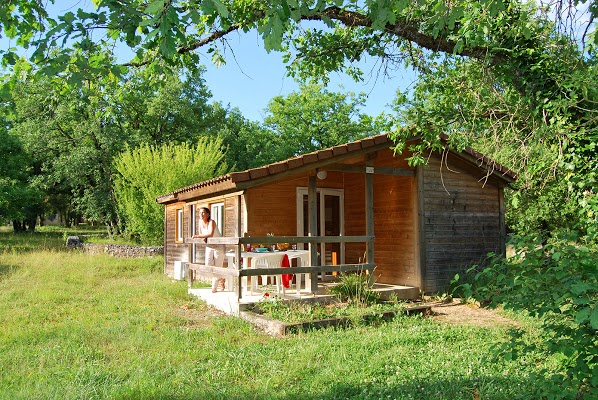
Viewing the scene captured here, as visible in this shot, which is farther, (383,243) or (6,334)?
(383,243)

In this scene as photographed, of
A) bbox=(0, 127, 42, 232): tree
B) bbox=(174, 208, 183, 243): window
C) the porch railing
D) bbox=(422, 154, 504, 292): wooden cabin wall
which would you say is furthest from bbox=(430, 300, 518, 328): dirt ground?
bbox=(0, 127, 42, 232): tree

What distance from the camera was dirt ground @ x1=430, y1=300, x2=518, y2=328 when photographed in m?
8.46

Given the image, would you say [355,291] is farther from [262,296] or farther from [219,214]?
[219,214]

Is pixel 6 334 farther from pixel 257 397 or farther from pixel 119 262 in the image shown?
pixel 119 262

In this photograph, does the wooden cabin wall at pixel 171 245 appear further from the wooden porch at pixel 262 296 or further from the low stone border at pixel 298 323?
the low stone border at pixel 298 323

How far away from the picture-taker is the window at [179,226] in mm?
15596

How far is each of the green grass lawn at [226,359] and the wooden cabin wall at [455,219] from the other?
296 cm

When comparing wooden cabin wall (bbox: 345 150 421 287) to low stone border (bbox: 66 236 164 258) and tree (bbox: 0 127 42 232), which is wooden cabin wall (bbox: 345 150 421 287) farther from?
tree (bbox: 0 127 42 232)

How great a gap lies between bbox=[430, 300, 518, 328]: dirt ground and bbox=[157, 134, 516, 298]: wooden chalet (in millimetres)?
851

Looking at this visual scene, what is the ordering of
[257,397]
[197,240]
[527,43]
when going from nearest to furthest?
[257,397] < [527,43] < [197,240]

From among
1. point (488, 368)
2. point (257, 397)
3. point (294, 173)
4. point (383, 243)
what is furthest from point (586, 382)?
point (383, 243)

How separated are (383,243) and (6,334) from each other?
312 inches

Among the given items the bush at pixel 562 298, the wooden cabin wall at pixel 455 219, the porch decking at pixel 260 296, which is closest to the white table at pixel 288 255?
the porch decking at pixel 260 296

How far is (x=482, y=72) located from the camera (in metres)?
7.38
